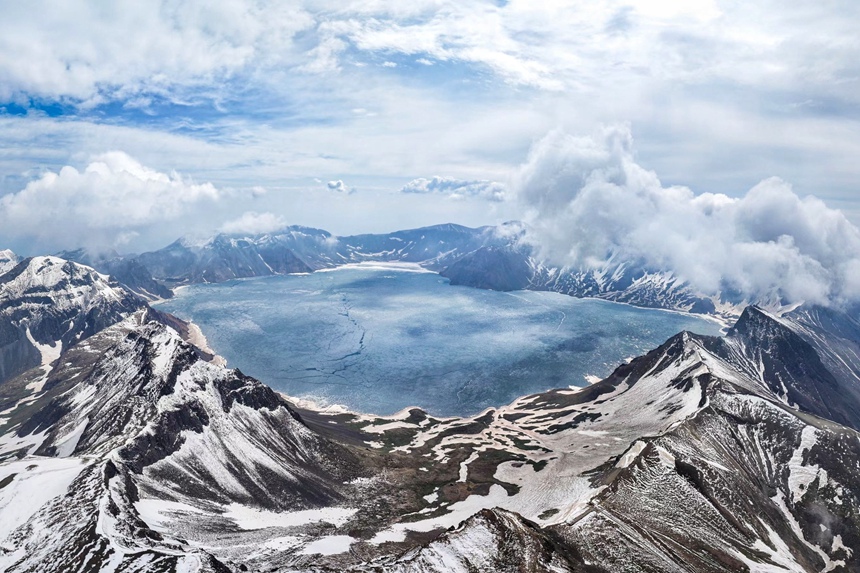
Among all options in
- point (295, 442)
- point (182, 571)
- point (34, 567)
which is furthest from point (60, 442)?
point (182, 571)

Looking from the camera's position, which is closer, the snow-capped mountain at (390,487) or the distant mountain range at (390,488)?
the distant mountain range at (390,488)

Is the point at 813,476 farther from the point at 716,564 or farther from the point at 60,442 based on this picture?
the point at 60,442

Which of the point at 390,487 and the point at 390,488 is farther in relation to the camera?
the point at 390,487

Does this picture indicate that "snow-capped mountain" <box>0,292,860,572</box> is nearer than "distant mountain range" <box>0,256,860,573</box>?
No
